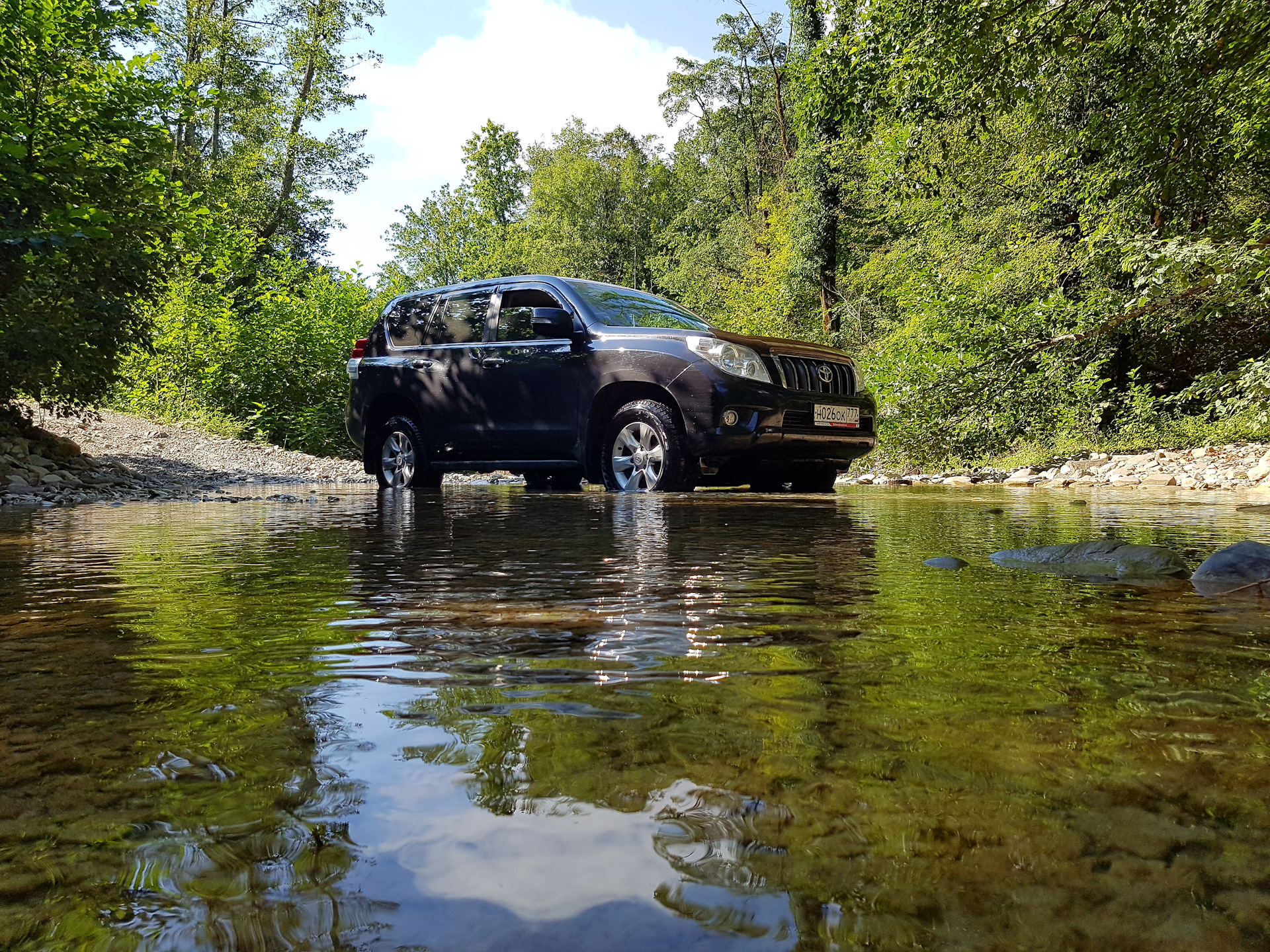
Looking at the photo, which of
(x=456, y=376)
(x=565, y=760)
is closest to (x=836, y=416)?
(x=456, y=376)

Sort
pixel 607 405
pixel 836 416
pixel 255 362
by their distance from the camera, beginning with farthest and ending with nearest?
pixel 255 362 < pixel 607 405 < pixel 836 416

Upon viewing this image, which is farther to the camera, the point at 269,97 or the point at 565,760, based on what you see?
the point at 269,97

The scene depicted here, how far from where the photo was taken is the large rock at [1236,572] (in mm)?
2627

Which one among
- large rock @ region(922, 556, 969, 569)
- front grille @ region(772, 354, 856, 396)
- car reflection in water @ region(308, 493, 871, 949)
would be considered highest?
front grille @ region(772, 354, 856, 396)

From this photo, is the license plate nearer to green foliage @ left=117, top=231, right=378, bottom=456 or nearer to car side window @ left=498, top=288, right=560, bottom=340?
car side window @ left=498, top=288, right=560, bottom=340

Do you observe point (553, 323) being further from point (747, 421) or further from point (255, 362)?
point (255, 362)

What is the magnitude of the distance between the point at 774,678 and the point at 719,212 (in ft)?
152

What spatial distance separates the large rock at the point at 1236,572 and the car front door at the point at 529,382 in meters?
5.94

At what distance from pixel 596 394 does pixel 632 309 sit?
1009 millimetres

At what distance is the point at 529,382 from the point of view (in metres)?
8.67

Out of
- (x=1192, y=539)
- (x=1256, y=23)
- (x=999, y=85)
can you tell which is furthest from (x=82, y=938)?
(x=1256, y=23)

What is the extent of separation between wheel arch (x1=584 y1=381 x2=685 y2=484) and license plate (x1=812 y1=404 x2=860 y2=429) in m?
1.24

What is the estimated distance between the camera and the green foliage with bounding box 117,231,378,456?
20062 millimetres

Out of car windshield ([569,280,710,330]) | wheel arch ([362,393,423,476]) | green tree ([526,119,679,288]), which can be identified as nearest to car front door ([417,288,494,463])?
wheel arch ([362,393,423,476])
